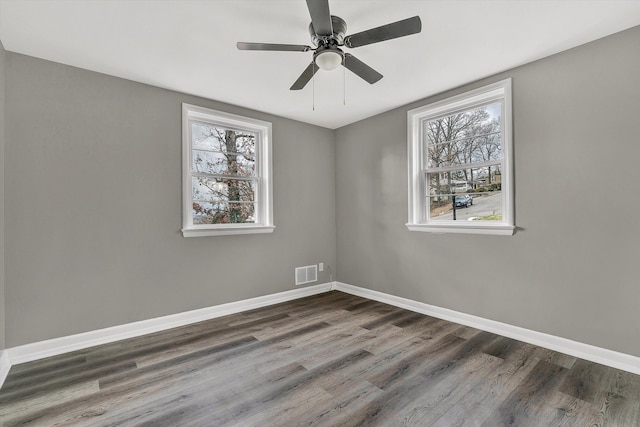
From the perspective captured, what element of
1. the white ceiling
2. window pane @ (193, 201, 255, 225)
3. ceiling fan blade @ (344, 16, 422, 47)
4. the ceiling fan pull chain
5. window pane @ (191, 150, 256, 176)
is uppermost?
the white ceiling

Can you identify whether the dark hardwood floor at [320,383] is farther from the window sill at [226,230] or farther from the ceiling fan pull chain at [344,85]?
the ceiling fan pull chain at [344,85]

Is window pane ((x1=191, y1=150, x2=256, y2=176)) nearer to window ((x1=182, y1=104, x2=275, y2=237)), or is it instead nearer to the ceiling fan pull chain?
window ((x1=182, y1=104, x2=275, y2=237))

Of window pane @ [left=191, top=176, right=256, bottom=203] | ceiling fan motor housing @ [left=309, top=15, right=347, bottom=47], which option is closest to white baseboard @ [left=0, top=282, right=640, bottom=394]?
window pane @ [left=191, top=176, right=256, bottom=203]

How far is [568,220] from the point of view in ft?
8.26

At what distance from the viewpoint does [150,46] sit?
243 centimetres

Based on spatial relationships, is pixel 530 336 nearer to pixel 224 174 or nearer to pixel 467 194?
pixel 467 194

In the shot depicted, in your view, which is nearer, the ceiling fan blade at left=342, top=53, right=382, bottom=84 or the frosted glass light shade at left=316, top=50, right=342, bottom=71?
the frosted glass light shade at left=316, top=50, right=342, bottom=71

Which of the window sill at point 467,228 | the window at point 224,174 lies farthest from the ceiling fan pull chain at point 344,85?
the window sill at point 467,228


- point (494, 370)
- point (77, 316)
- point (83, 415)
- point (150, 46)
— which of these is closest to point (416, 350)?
point (494, 370)

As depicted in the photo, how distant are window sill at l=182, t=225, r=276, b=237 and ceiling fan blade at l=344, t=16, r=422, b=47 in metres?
2.44

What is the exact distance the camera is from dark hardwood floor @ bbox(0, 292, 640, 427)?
1.79 m

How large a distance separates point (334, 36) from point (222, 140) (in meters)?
2.17

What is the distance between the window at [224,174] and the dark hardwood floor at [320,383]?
4.23 ft

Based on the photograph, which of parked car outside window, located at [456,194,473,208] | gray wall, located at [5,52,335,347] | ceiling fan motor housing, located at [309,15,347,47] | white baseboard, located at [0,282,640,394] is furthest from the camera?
parked car outside window, located at [456,194,473,208]
